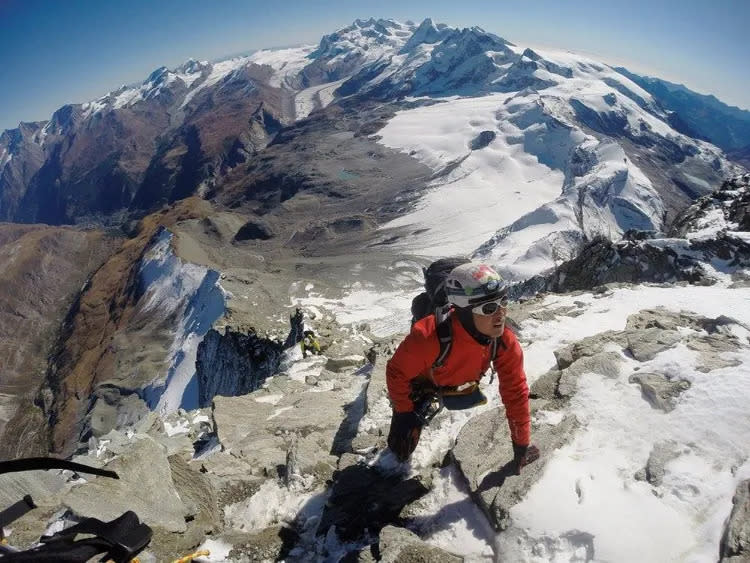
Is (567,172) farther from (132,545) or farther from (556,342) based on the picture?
(132,545)

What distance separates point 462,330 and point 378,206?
328 ft

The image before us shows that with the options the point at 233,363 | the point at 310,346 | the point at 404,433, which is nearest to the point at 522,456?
the point at 404,433

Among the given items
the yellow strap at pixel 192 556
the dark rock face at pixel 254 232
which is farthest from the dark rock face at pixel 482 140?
the yellow strap at pixel 192 556

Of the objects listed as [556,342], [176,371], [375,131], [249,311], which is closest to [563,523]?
[556,342]

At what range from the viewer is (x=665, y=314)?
9.54 metres

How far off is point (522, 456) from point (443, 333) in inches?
70.7

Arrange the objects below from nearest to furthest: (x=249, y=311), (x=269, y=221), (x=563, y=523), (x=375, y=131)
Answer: (x=563, y=523), (x=249, y=311), (x=269, y=221), (x=375, y=131)

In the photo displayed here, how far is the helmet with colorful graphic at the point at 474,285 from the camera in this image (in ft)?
15.9

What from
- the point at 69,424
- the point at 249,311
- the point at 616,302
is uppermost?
the point at 616,302

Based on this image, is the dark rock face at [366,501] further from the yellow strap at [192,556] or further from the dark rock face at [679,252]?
the dark rock face at [679,252]

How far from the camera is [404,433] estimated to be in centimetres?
616

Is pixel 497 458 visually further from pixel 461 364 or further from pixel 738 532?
pixel 738 532

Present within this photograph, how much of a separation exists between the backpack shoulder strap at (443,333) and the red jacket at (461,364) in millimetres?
44

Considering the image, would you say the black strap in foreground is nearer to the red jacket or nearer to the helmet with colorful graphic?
the red jacket
